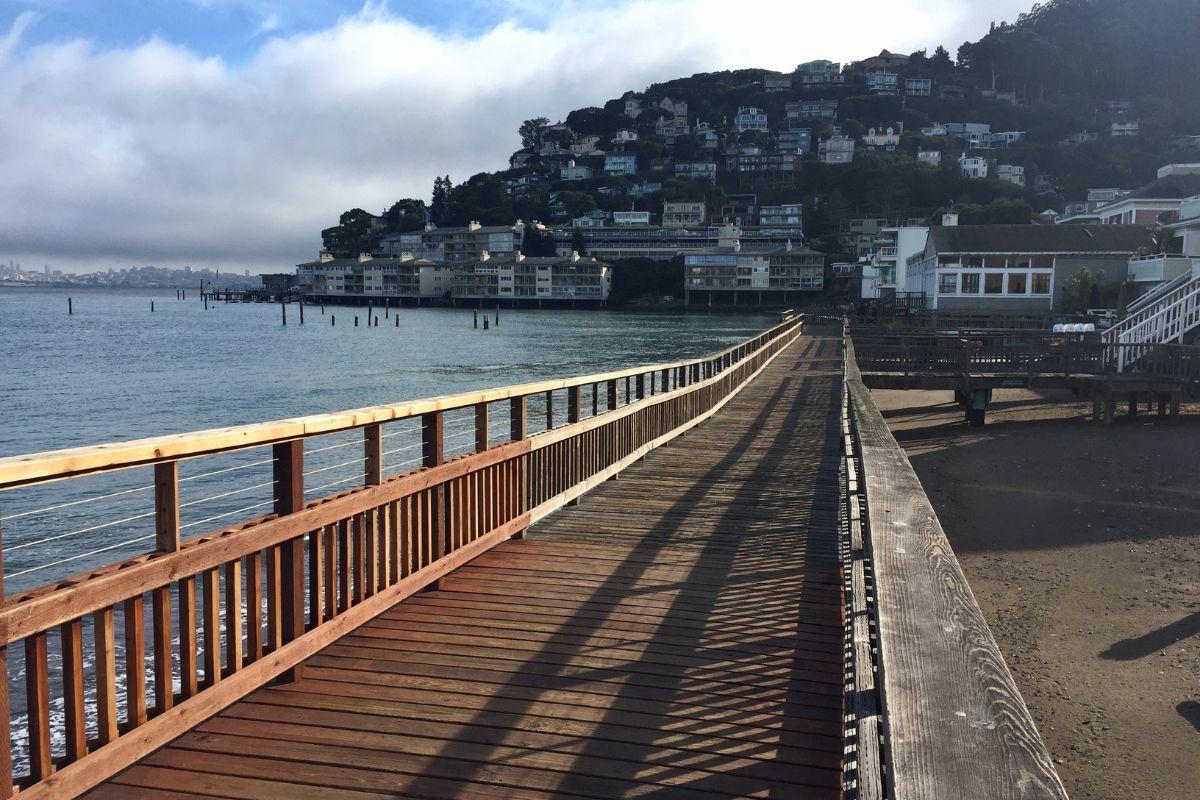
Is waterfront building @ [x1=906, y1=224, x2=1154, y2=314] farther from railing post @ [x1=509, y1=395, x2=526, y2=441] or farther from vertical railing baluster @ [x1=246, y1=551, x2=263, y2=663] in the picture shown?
vertical railing baluster @ [x1=246, y1=551, x2=263, y2=663]

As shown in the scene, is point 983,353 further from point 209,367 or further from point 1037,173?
point 1037,173

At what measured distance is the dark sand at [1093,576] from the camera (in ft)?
22.9

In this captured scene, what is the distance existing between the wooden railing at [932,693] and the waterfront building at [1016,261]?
5010 cm

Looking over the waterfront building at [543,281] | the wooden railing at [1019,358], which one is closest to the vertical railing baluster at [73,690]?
the wooden railing at [1019,358]

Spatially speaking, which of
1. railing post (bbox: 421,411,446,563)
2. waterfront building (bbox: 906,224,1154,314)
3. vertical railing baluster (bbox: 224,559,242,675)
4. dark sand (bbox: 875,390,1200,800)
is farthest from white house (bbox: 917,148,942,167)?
vertical railing baluster (bbox: 224,559,242,675)

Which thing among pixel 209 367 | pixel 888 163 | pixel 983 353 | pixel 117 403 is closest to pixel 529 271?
pixel 888 163

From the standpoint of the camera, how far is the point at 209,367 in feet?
173

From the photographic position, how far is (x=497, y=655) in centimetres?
511

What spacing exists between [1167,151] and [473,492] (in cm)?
20934

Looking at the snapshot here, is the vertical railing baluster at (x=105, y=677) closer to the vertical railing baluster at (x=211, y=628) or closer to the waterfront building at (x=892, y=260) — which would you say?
the vertical railing baluster at (x=211, y=628)

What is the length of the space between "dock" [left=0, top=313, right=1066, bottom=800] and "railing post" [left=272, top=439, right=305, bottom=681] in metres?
0.01

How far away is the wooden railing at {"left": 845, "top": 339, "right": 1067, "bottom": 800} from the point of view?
6.55ft

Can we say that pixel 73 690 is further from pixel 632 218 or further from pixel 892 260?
pixel 632 218

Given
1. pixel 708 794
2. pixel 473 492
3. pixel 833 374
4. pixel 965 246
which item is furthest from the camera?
pixel 965 246
